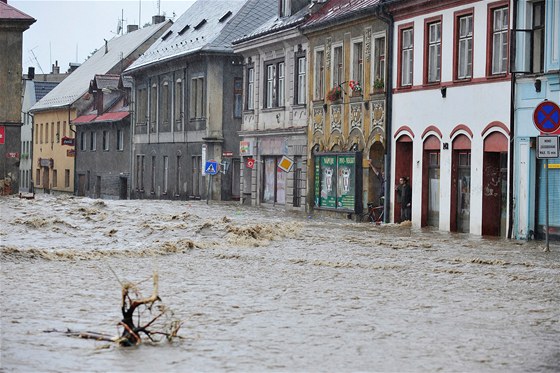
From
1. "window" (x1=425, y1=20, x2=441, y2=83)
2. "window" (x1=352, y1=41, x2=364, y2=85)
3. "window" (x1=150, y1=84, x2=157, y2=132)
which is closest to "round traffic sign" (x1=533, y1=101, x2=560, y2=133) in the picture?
"window" (x1=425, y1=20, x2=441, y2=83)

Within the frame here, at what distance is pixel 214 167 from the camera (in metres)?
51.6

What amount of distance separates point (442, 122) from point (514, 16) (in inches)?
200

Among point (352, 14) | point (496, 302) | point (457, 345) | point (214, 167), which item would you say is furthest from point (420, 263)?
point (214, 167)

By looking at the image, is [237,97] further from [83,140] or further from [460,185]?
[83,140]

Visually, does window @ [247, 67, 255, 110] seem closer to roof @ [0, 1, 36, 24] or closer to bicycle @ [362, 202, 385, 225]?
roof @ [0, 1, 36, 24]

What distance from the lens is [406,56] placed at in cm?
3850

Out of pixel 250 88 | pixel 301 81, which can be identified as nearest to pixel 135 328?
pixel 301 81

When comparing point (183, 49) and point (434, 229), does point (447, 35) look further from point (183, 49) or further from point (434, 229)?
point (183, 49)

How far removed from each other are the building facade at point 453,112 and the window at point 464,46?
1.1 inches

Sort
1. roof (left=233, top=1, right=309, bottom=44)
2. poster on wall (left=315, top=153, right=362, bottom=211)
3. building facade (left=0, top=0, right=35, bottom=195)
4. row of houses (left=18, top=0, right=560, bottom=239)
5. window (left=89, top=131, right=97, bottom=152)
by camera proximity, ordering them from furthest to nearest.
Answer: window (left=89, top=131, right=97, bottom=152) < building facade (left=0, top=0, right=35, bottom=195) < roof (left=233, top=1, right=309, bottom=44) < poster on wall (left=315, top=153, right=362, bottom=211) < row of houses (left=18, top=0, right=560, bottom=239)

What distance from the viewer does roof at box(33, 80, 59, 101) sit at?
10588cm

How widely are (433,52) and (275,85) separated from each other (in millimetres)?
15599

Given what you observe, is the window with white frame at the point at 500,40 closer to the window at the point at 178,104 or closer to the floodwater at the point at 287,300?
the floodwater at the point at 287,300

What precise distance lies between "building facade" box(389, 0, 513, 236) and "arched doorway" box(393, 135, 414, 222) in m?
0.03
